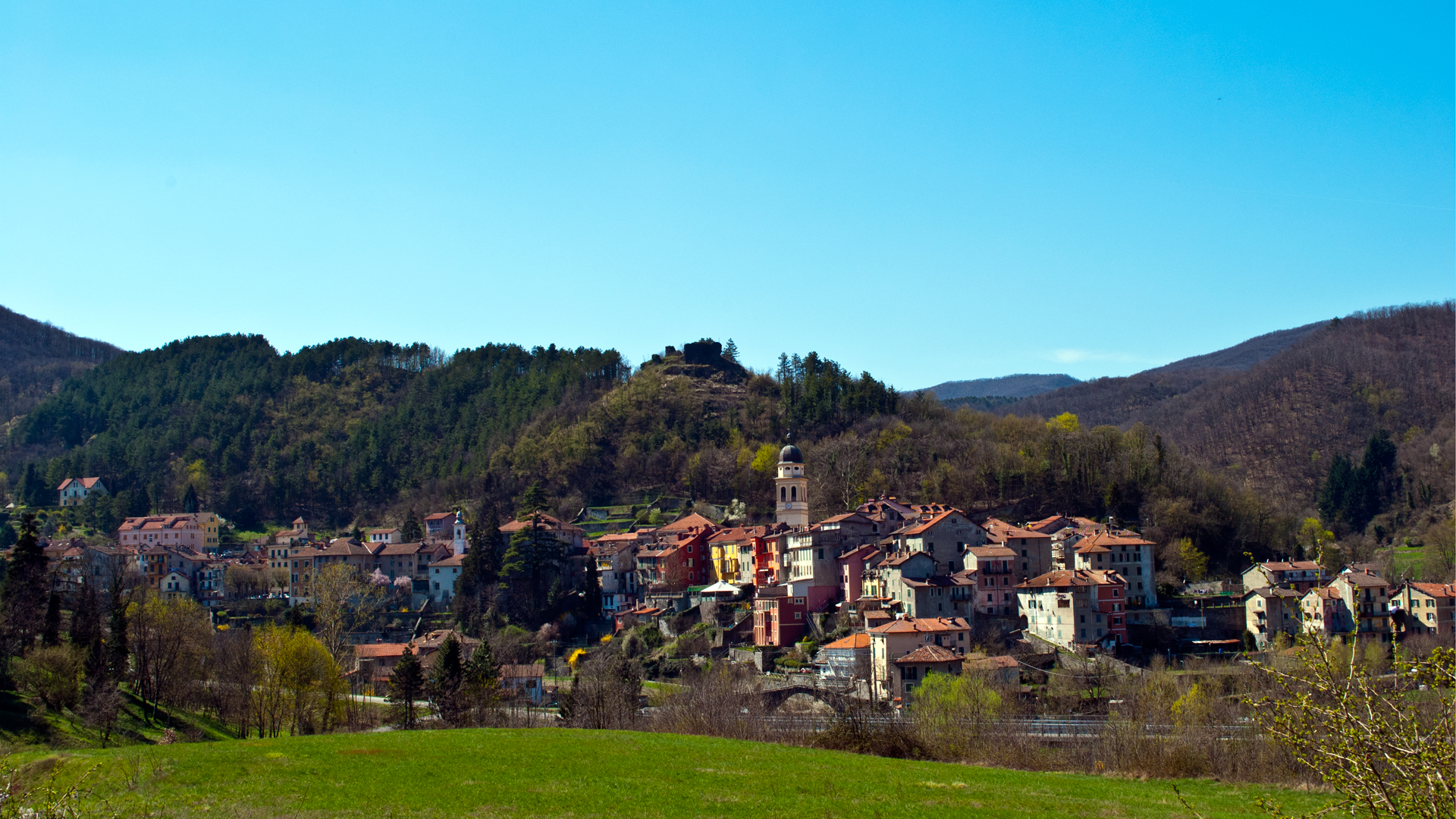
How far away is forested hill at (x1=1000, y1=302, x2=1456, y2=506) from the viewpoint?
12706 cm

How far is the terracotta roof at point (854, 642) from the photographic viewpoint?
56375mm

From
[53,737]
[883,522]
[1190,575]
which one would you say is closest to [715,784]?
[53,737]

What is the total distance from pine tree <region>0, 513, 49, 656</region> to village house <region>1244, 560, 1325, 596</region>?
60853mm

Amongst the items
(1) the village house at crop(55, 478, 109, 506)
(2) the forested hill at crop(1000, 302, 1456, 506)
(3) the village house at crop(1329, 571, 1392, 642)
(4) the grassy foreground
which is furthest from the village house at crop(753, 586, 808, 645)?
(1) the village house at crop(55, 478, 109, 506)

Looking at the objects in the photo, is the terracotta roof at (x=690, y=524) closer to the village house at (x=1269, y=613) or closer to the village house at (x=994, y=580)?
the village house at (x=994, y=580)

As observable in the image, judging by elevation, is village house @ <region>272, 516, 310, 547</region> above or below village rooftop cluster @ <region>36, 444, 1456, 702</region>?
above

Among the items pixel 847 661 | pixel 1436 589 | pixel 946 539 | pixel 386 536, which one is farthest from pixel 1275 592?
pixel 386 536

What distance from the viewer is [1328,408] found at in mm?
143375

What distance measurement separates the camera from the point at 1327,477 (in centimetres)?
10781

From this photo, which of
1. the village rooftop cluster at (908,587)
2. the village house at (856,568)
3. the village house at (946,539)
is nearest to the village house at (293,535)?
the village rooftop cluster at (908,587)

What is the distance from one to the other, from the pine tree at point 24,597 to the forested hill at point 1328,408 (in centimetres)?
10405

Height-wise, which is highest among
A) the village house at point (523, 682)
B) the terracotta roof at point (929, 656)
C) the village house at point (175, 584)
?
the village house at point (175, 584)

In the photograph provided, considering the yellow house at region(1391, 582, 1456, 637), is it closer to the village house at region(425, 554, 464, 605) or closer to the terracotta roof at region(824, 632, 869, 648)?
the terracotta roof at region(824, 632, 869, 648)

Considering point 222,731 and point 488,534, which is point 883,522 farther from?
point 222,731
